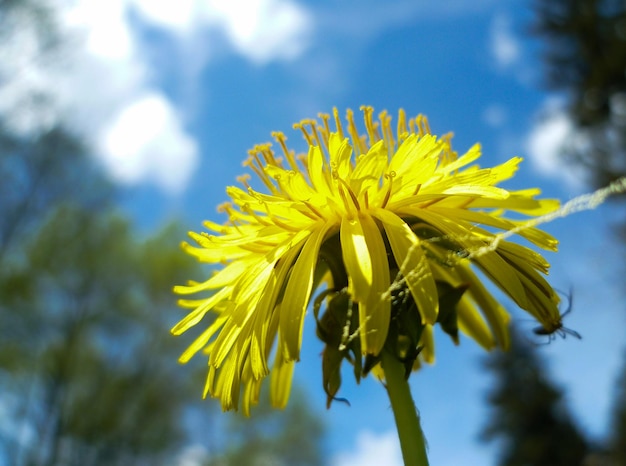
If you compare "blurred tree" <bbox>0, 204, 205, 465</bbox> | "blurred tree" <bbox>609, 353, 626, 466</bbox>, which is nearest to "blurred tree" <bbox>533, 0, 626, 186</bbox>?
"blurred tree" <bbox>609, 353, 626, 466</bbox>

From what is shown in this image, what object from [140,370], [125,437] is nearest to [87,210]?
[140,370]

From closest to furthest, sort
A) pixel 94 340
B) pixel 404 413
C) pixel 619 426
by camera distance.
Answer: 1. pixel 404 413
2. pixel 619 426
3. pixel 94 340

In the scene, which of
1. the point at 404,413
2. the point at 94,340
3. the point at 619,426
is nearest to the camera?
the point at 404,413

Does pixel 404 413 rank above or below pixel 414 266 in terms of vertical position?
below

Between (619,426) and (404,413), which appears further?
(619,426)

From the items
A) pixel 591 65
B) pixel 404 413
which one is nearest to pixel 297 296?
pixel 404 413

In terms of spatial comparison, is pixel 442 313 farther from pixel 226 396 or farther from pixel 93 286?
pixel 93 286

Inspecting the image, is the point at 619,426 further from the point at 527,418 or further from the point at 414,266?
the point at 414,266
